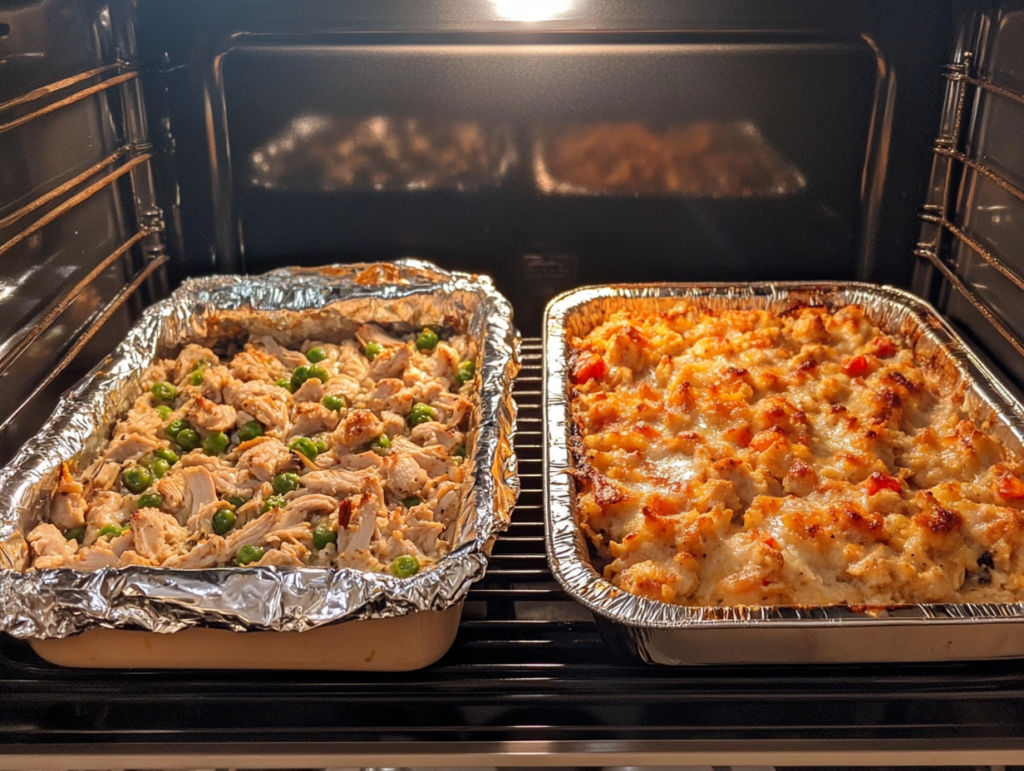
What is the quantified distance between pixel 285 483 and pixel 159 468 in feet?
1.18

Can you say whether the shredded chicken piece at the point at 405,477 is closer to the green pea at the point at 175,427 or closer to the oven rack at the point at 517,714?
the oven rack at the point at 517,714

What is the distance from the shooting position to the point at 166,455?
2.43m

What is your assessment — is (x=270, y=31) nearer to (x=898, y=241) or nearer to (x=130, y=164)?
(x=130, y=164)

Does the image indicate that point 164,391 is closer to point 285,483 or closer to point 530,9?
point 285,483

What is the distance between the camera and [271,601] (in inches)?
68.5

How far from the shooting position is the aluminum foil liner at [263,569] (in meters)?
1.73

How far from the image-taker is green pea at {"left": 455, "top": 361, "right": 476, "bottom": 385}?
9.21 feet

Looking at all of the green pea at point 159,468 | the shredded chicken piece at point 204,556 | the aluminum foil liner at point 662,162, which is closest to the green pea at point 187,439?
the green pea at point 159,468

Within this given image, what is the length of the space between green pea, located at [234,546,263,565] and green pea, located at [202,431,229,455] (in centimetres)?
49

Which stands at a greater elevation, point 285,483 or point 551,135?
point 551,135

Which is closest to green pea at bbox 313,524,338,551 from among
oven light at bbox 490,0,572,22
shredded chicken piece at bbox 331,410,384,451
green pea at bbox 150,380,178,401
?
shredded chicken piece at bbox 331,410,384,451

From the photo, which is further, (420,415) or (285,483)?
(420,415)

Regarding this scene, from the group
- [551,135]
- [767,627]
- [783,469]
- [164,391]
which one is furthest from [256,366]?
[767,627]

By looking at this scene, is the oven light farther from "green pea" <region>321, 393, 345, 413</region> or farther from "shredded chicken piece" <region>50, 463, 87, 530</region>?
"shredded chicken piece" <region>50, 463, 87, 530</region>
